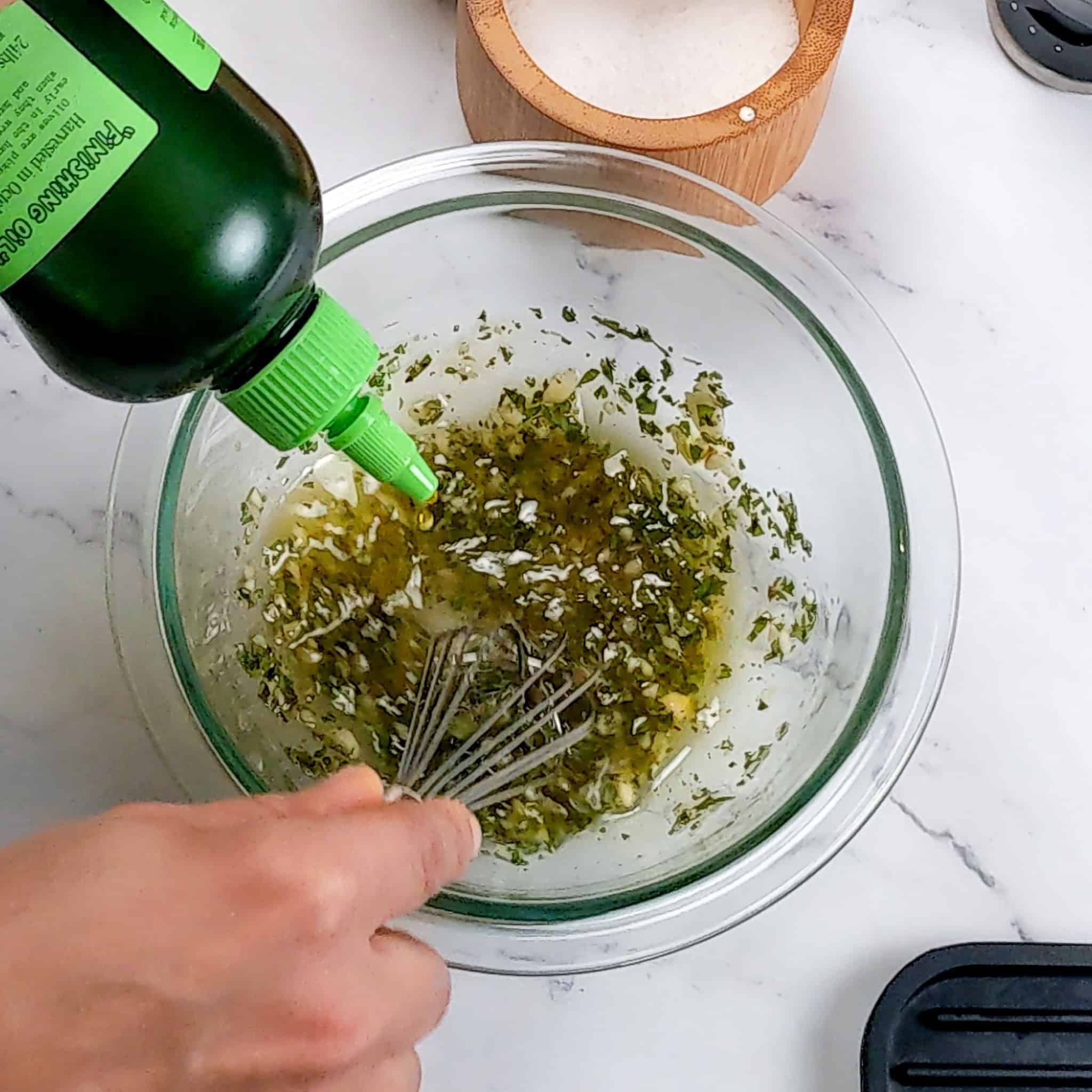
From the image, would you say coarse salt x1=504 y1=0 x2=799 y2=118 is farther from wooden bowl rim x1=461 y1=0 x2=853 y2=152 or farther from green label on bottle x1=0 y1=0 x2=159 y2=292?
green label on bottle x1=0 y1=0 x2=159 y2=292

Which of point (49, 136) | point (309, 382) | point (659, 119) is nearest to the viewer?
point (49, 136)

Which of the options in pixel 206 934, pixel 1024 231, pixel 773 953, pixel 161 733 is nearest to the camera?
pixel 206 934

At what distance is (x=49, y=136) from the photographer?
40 cm

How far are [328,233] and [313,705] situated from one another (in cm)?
26

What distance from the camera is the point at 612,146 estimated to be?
66 centimetres

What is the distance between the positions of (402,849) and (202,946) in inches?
3.3

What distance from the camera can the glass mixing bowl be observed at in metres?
0.61

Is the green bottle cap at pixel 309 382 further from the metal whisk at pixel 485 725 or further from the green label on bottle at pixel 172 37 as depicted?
the metal whisk at pixel 485 725

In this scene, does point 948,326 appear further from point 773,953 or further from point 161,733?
point 161,733

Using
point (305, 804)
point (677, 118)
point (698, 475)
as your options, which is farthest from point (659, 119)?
point (305, 804)

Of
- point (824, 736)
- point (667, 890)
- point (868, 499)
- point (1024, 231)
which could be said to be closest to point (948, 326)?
point (1024, 231)

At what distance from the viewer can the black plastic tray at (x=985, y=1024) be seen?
0.70 metres

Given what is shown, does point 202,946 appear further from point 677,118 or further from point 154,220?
point 677,118

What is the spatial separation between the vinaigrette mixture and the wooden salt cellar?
0.13 m
